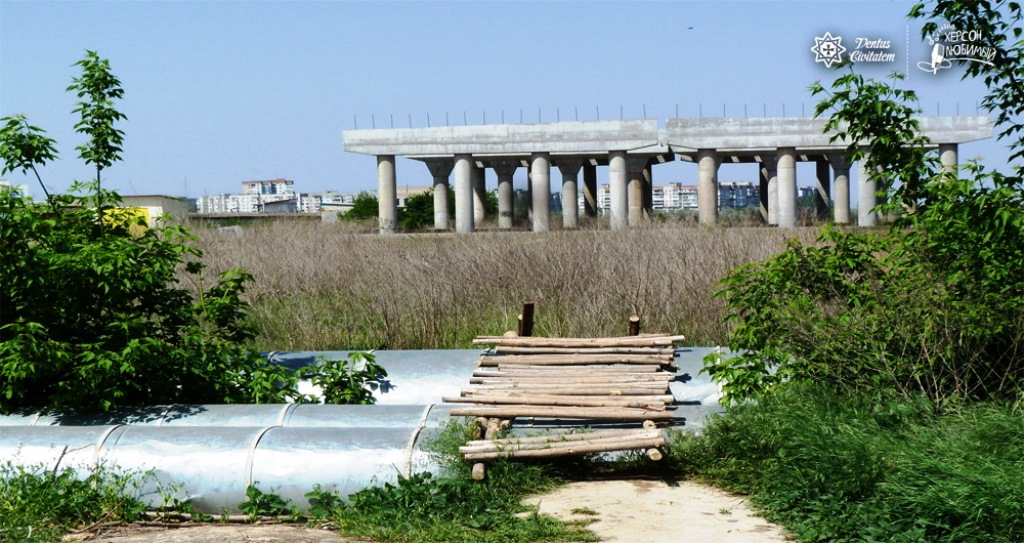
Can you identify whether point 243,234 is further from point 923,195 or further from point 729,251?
point 923,195

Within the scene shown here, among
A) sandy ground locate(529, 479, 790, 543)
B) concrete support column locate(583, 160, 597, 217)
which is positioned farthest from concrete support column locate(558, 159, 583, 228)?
sandy ground locate(529, 479, 790, 543)

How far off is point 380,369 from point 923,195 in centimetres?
428

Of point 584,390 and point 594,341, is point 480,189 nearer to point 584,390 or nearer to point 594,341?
point 594,341

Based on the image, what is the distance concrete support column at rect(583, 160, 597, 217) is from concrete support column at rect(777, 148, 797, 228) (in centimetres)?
1039

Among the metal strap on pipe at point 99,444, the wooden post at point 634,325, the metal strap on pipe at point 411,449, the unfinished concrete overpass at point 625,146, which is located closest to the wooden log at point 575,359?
the wooden post at point 634,325

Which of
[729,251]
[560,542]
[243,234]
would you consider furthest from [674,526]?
[243,234]

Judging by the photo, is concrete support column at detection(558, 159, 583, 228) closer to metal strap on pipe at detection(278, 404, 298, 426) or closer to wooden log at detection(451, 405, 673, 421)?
metal strap on pipe at detection(278, 404, 298, 426)

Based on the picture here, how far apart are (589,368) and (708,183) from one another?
84.7 feet

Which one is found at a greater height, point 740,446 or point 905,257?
point 905,257

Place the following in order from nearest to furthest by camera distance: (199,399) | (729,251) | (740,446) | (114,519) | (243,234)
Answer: (114,519) < (740,446) < (199,399) < (729,251) < (243,234)

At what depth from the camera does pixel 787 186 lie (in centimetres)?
3391

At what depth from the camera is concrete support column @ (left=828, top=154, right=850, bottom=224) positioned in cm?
3825

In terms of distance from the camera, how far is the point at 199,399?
8672mm

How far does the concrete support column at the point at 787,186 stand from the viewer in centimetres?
3384
